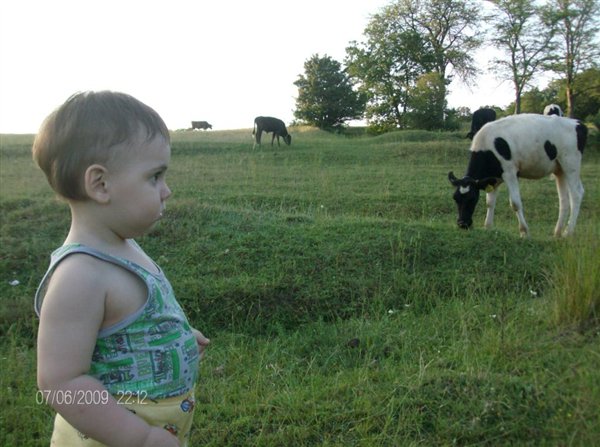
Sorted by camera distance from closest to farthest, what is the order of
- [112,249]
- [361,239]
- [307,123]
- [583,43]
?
[112,249] < [361,239] < [583,43] < [307,123]

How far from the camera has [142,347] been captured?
1.49m

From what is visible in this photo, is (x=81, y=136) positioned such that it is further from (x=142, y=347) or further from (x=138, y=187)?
(x=142, y=347)

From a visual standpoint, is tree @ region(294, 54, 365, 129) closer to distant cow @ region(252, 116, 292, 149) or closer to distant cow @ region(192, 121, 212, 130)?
distant cow @ region(192, 121, 212, 130)

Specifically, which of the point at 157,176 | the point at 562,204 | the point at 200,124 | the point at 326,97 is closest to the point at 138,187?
the point at 157,176

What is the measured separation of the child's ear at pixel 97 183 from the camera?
4.65ft

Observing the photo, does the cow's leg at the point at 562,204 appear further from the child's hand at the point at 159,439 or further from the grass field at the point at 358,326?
the child's hand at the point at 159,439

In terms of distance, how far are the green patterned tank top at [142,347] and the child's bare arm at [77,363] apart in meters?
0.08

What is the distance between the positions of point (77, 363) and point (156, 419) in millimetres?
277

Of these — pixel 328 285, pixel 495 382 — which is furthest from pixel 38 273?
pixel 495 382

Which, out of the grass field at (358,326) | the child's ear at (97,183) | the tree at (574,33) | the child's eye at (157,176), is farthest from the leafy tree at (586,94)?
the child's ear at (97,183)

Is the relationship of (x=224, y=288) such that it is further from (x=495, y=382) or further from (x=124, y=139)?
(x=124, y=139)

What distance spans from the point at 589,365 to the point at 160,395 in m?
2.37

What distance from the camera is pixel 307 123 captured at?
4384 cm

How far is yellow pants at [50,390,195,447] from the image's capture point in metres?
1.48
